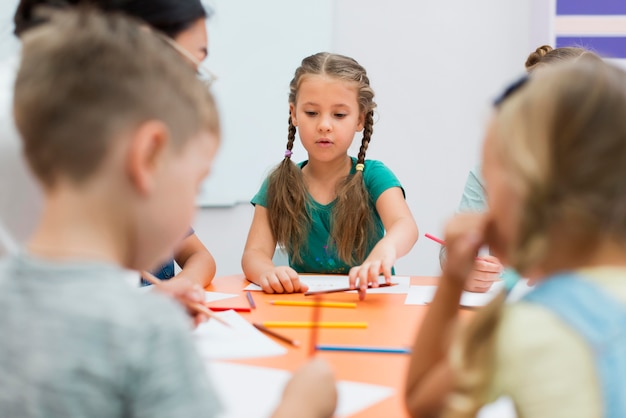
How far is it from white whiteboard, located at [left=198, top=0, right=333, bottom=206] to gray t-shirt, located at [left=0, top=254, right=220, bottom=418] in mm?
2064

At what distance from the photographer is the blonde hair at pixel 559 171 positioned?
1.72 feet

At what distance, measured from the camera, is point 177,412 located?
1.73 ft

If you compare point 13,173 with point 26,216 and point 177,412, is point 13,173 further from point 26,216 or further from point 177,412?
point 177,412

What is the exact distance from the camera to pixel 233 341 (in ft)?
3.23

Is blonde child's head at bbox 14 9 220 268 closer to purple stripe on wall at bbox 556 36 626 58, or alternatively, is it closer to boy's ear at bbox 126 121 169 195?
boy's ear at bbox 126 121 169 195

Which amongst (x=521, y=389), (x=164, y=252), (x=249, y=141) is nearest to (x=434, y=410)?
(x=521, y=389)

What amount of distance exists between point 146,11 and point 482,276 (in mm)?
742

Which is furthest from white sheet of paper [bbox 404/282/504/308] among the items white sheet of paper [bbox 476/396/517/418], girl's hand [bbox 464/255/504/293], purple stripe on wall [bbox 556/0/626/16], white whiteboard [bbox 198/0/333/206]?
purple stripe on wall [bbox 556/0/626/16]

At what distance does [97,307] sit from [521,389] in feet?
0.99

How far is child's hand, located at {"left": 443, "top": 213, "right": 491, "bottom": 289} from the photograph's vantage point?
679mm

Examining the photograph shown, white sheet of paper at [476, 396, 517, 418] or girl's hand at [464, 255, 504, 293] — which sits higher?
white sheet of paper at [476, 396, 517, 418]

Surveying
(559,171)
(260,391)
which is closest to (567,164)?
(559,171)

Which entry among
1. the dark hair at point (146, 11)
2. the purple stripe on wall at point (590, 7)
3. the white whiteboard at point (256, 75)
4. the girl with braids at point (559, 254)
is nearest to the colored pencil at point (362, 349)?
the girl with braids at point (559, 254)

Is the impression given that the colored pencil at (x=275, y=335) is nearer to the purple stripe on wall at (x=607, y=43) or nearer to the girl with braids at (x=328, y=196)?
Result: the girl with braids at (x=328, y=196)
